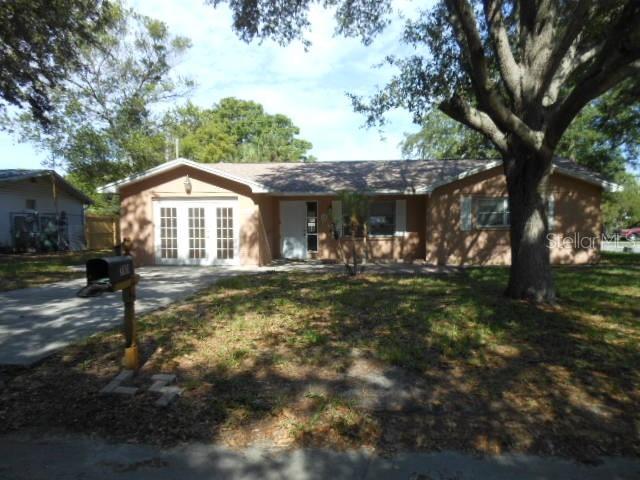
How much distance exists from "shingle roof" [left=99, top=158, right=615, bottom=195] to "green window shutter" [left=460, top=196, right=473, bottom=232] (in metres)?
0.93

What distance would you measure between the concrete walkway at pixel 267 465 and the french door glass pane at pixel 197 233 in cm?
1078

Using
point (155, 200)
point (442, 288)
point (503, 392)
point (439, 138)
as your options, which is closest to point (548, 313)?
point (442, 288)

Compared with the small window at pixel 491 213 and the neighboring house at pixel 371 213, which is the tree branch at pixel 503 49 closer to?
the neighboring house at pixel 371 213

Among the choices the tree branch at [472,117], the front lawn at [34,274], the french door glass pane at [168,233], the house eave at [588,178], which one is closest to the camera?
the tree branch at [472,117]

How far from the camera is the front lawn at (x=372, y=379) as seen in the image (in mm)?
2986

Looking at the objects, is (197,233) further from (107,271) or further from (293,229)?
(107,271)

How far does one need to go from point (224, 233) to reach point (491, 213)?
901cm

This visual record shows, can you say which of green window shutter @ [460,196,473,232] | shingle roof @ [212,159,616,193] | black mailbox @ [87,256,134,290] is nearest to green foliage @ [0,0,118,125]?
shingle roof @ [212,159,616,193]

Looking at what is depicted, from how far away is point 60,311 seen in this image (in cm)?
675

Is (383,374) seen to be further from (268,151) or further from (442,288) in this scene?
(268,151)

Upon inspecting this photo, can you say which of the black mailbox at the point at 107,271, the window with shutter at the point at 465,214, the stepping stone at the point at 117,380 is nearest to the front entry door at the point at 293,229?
the window with shutter at the point at 465,214

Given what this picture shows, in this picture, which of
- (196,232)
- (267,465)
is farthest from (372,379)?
(196,232)

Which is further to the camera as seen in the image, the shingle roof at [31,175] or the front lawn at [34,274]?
the shingle roof at [31,175]

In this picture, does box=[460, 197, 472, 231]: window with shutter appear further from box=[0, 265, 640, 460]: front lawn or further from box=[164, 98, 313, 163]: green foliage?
box=[164, 98, 313, 163]: green foliage
